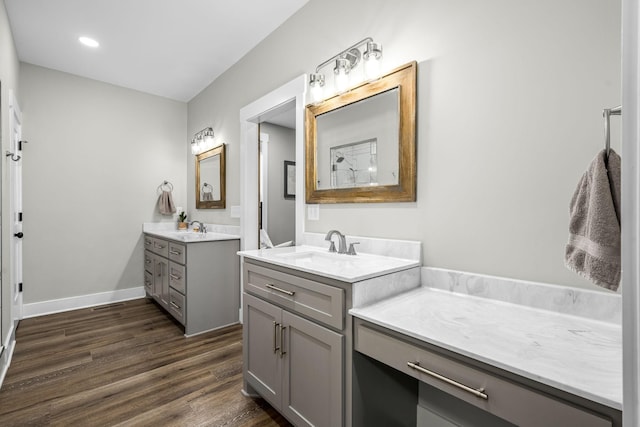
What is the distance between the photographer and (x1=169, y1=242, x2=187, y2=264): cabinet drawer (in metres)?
2.77

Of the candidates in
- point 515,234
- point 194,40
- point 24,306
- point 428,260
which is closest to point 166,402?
point 428,260

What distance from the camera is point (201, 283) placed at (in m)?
2.81

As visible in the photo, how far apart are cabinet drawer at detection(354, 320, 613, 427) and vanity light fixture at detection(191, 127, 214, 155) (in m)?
3.09

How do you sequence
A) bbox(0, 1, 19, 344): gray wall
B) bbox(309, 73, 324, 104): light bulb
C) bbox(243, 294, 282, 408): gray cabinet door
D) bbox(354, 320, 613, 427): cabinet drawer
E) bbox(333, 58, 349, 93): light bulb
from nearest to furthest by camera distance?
bbox(354, 320, 613, 427): cabinet drawer < bbox(243, 294, 282, 408): gray cabinet door < bbox(333, 58, 349, 93): light bulb < bbox(309, 73, 324, 104): light bulb < bbox(0, 1, 19, 344): gray wall

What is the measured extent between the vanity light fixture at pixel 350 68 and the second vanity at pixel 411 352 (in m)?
1.06

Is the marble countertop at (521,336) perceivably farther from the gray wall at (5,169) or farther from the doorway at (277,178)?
the doorway at (277,178)

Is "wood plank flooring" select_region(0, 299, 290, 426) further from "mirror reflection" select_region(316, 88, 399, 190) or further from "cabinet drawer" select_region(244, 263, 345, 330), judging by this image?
"mirror reflection" select_region(316, 88, 399, 190)

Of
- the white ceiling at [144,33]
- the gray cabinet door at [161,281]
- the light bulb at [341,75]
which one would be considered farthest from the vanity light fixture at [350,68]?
the gray cabinet door at [161,281]

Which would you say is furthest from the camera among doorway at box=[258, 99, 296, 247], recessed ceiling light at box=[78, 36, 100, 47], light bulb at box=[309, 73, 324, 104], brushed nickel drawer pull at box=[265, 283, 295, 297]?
doorway at box=[258, 99, 296, 247]

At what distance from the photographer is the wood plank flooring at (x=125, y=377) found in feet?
5.53

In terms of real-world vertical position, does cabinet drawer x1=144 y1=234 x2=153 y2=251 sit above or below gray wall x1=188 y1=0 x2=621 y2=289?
below

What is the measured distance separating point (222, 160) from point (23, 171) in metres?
1.99

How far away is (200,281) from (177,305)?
0.36 meters

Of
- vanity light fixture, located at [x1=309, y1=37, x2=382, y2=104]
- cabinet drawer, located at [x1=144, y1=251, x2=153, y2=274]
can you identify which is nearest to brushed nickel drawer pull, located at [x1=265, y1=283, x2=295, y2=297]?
vanity light fixture, located at [x1=309, y1=37, x2=382, y2=104]
